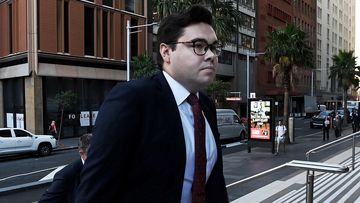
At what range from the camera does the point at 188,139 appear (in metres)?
1.99

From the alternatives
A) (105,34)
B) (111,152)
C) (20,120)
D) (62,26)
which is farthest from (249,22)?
(111,152)

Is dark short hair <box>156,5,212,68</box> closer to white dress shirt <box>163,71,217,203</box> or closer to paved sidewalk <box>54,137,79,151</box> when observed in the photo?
white dress shirt <box>163,71,217,203</box>

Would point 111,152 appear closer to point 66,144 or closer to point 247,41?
point 66,144

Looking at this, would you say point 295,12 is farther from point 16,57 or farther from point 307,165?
point 307,165

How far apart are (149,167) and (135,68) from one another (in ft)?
98.1

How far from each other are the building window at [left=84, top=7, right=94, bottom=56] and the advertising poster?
1543 centimetres

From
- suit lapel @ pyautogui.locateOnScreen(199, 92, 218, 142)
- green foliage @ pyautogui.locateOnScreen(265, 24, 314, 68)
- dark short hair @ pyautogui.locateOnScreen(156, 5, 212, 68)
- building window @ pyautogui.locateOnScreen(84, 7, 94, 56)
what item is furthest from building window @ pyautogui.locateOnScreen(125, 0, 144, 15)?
dark short hair @ pyautogui.locateOnScreen(156, 5, 212, 68)

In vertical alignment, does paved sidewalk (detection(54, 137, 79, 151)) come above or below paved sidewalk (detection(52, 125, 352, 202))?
below

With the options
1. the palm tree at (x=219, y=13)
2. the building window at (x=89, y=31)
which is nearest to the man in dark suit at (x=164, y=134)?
the palm tree at (x=219, y=13)

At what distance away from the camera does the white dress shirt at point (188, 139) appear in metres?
1.97

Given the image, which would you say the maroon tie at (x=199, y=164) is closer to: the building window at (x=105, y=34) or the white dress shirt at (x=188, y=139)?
the white dress shirt at (x=188, y=139)

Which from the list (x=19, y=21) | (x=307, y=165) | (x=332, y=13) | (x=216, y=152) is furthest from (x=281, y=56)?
(x=332, y=13)

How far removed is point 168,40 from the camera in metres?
2.10

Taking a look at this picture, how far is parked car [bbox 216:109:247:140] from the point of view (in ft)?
87.9
